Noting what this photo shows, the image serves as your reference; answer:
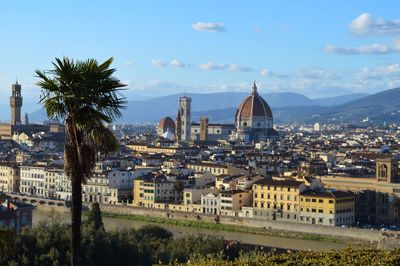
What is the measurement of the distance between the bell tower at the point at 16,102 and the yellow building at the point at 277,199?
55.5 meters

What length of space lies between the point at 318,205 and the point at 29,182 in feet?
69.0

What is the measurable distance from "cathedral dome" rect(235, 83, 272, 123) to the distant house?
218 ft

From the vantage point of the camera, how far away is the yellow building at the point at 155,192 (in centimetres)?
3850

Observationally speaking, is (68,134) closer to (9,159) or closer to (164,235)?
(164,235)

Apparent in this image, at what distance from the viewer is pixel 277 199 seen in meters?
33.7

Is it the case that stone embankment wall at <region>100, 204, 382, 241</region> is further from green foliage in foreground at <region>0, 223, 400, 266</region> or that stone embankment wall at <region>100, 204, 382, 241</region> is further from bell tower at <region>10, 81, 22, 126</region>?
bell tower at <region>10, 81, 22, 126</region>

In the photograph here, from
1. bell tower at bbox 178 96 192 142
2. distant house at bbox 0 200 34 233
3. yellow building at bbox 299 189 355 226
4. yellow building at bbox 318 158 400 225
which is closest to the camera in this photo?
distant house at bbox 0 200 34 233

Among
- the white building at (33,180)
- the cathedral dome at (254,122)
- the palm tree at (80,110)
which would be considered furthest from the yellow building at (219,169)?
the cathedral dome at (254,122)

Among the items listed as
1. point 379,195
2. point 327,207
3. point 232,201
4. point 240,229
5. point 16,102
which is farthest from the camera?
point 16,102

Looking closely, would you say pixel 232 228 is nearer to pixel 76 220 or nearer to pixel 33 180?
pixel 33 180

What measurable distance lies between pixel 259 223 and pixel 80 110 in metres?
26.5

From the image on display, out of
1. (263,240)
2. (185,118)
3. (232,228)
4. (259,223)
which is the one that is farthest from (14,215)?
(185,118)

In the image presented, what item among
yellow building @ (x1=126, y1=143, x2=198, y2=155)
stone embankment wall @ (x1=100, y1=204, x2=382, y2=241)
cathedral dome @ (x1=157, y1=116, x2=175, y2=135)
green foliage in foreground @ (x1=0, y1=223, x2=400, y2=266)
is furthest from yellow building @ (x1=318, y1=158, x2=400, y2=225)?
cathedral dome @ (x1=157, y1=116, x2=175, y2=135)

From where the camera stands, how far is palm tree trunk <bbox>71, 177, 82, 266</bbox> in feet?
21.2
